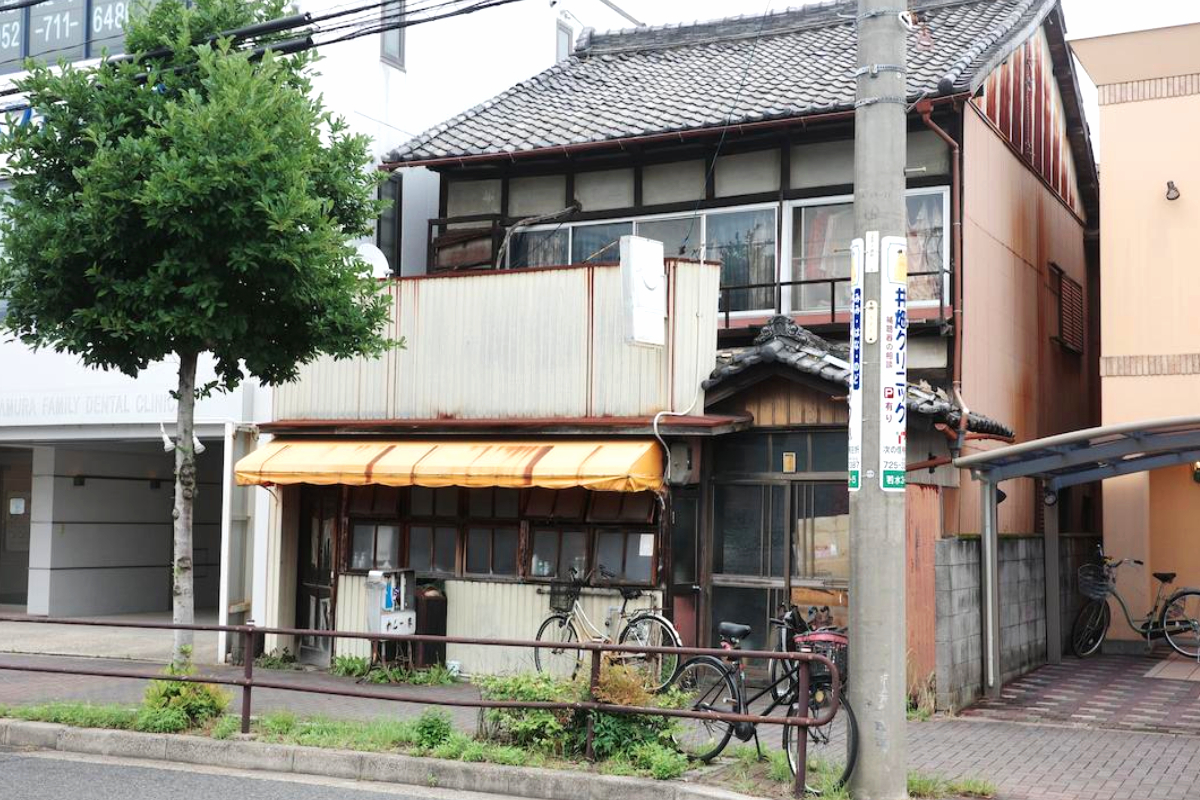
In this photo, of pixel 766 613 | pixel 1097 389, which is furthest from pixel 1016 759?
pixel 1097 389

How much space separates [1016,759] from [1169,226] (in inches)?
393

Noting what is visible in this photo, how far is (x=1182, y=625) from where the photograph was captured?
16812 mm

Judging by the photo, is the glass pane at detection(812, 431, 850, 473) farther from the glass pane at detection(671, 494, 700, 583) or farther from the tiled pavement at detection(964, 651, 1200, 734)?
the tiled pavement at detection(964, 651, 1200, 734)

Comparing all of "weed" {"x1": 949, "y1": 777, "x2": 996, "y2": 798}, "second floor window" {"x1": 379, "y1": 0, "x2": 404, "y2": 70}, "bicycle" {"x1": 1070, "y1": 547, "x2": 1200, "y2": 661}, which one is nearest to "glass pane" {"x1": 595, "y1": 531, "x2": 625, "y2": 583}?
"weed" {"x1": 949, "y1": 777, "x2": 996, "y2": 798}

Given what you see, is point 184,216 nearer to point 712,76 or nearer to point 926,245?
point 926,245

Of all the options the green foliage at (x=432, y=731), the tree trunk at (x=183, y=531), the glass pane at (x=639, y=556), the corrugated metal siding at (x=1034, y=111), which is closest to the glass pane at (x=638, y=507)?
the glass pane at (x=639, y=556)

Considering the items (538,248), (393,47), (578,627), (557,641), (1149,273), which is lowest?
(557,641)

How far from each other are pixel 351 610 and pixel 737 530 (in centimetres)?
453

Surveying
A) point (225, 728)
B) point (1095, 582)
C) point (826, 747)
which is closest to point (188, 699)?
point (225, 728)

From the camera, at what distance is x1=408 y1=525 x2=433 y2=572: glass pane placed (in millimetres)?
14953

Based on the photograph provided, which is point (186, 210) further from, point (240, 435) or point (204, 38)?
point (240, 435)

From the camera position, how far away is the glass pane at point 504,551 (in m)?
14.5

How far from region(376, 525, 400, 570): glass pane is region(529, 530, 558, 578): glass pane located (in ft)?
5.78

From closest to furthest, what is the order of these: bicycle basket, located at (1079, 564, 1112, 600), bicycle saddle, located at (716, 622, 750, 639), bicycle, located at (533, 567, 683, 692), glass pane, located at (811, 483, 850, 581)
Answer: bicycle saddle, located at (716, 622, 750, 639) < bicycle, located at (533, 567, 683, 692) < glass pane, located at (811, 483, 850, 581) < bicycle basket, located at (1079, 564, 1112, 600)
